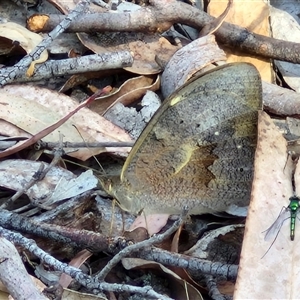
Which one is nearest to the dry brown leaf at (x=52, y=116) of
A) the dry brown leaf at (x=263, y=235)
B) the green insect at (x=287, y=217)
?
the dry brown leaf at (x=263, y=235)

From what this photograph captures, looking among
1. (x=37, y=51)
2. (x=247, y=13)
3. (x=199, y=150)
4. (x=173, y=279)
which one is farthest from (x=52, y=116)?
(x=247, y=13)

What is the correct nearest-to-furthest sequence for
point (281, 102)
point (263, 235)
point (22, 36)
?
point (263, 235) < point (22, 36) < point (281, 102)

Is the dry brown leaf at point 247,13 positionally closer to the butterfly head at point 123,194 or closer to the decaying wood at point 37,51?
the decaying wood at point 37,51

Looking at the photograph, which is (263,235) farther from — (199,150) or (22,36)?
(22,36)

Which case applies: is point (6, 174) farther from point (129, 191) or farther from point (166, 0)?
point (166, 0)

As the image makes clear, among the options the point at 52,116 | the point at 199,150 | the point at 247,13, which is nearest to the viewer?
the point at 199,150

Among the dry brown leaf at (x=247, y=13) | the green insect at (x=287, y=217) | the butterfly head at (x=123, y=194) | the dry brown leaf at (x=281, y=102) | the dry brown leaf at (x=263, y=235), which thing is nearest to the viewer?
the dry brown leaf at (x=263, y=235)
